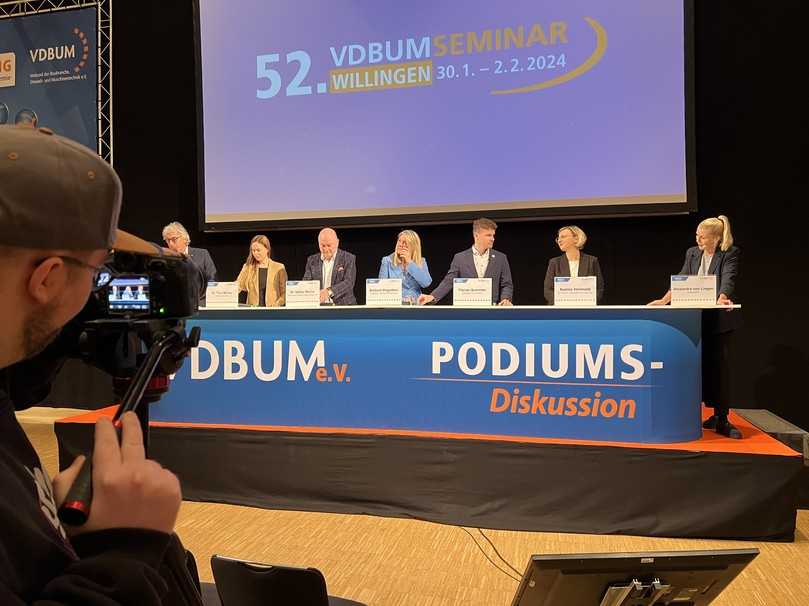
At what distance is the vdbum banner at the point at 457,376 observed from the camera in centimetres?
273

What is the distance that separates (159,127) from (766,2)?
17.8ft

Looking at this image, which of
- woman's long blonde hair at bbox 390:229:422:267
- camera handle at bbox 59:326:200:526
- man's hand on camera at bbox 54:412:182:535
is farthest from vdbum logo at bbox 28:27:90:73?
man's hand on camera at bbox 54:412:182:535

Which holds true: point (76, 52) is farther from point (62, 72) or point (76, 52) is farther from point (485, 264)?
point (485, 264)

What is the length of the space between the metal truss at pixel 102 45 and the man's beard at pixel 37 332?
6060mm

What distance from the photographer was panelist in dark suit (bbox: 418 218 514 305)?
447 cm

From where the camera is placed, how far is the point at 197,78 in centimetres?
561

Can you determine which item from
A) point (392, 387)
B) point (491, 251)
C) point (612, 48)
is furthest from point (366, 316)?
point (612, 48)

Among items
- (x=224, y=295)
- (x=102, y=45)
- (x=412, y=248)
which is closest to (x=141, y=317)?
(x=224, y=295)

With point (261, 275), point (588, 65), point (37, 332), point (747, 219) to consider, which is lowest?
point (37, 332)

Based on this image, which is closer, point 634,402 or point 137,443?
point 137,443

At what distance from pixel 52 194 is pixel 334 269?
4175 mm

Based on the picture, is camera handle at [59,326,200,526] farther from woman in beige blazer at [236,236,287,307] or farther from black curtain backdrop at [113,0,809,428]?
black curtain backdrop at [113,0,809,428]

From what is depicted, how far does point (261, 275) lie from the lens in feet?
14.7

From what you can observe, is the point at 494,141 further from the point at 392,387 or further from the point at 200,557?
the point at 200,557
